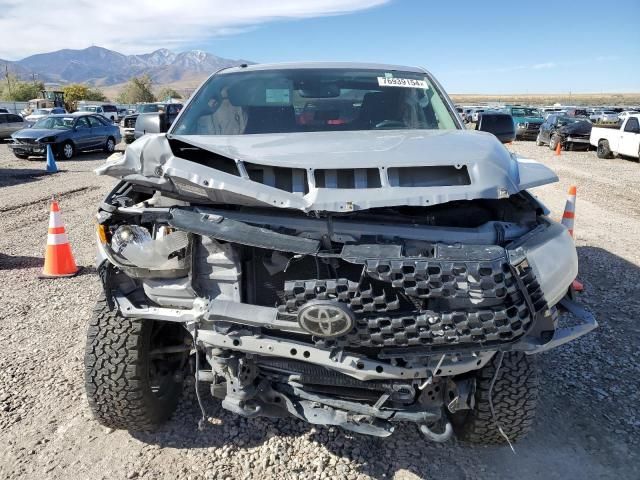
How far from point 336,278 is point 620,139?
1974 centimetres

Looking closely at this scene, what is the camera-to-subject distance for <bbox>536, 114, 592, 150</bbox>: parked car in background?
22.6 meters

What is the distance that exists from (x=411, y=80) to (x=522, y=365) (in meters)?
2.34

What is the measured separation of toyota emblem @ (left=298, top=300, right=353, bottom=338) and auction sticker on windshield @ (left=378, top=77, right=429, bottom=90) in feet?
7.78

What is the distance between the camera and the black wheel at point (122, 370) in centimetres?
290

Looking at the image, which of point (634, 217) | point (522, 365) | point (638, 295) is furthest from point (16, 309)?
point (634, 217)

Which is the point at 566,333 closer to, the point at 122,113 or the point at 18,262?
the point at 18,262

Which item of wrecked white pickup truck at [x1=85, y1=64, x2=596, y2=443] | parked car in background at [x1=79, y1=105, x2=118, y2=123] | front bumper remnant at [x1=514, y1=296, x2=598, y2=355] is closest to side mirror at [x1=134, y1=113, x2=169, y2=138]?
wrecked white pickup truck at [x1=85, y1=64, x2=596, y2=443]

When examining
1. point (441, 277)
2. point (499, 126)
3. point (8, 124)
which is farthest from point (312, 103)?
point (8, 124)

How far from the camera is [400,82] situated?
13.4 feet

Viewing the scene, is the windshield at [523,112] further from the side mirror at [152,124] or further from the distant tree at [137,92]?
the distant tree at [137,92]

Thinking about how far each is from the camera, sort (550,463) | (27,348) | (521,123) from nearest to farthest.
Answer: (550,463) → (27,348) → (521,123)

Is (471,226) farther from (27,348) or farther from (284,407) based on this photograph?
(27,348)

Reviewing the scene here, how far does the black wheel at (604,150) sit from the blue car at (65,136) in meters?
18.2

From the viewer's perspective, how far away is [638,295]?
552 cm
